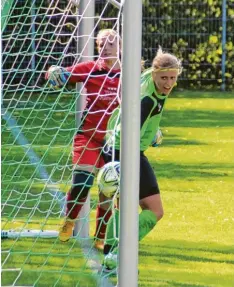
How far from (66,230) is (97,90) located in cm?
100

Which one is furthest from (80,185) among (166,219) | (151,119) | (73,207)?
(166,219)

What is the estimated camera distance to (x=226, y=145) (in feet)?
42.7

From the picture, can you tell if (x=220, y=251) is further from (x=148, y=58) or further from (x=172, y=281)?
(x=148, y=58)

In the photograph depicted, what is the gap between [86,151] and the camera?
7480 millimetres

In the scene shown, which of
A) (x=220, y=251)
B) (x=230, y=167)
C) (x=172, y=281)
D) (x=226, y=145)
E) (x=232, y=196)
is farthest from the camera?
(x=226, y=145)

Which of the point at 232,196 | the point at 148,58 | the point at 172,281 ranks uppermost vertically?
the point at 172,281

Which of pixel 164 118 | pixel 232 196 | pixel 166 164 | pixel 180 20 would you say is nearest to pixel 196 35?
pixel 180 20

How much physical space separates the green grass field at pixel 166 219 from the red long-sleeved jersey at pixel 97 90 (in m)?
0.22

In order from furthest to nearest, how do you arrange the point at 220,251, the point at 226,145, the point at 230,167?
the point at 226,145
the point at 230,167
the point at 220,251

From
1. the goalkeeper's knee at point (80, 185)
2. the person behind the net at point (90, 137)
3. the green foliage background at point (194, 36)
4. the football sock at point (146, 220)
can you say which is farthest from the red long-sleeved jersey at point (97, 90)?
the green foliage background at point (194, 36)

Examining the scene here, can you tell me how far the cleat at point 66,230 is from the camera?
746cm

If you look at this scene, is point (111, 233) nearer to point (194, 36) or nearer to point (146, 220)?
point (146, 220)

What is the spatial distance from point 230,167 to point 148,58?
29.0ft

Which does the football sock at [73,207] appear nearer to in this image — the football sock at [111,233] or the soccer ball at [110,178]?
the football sock at [111,233]
